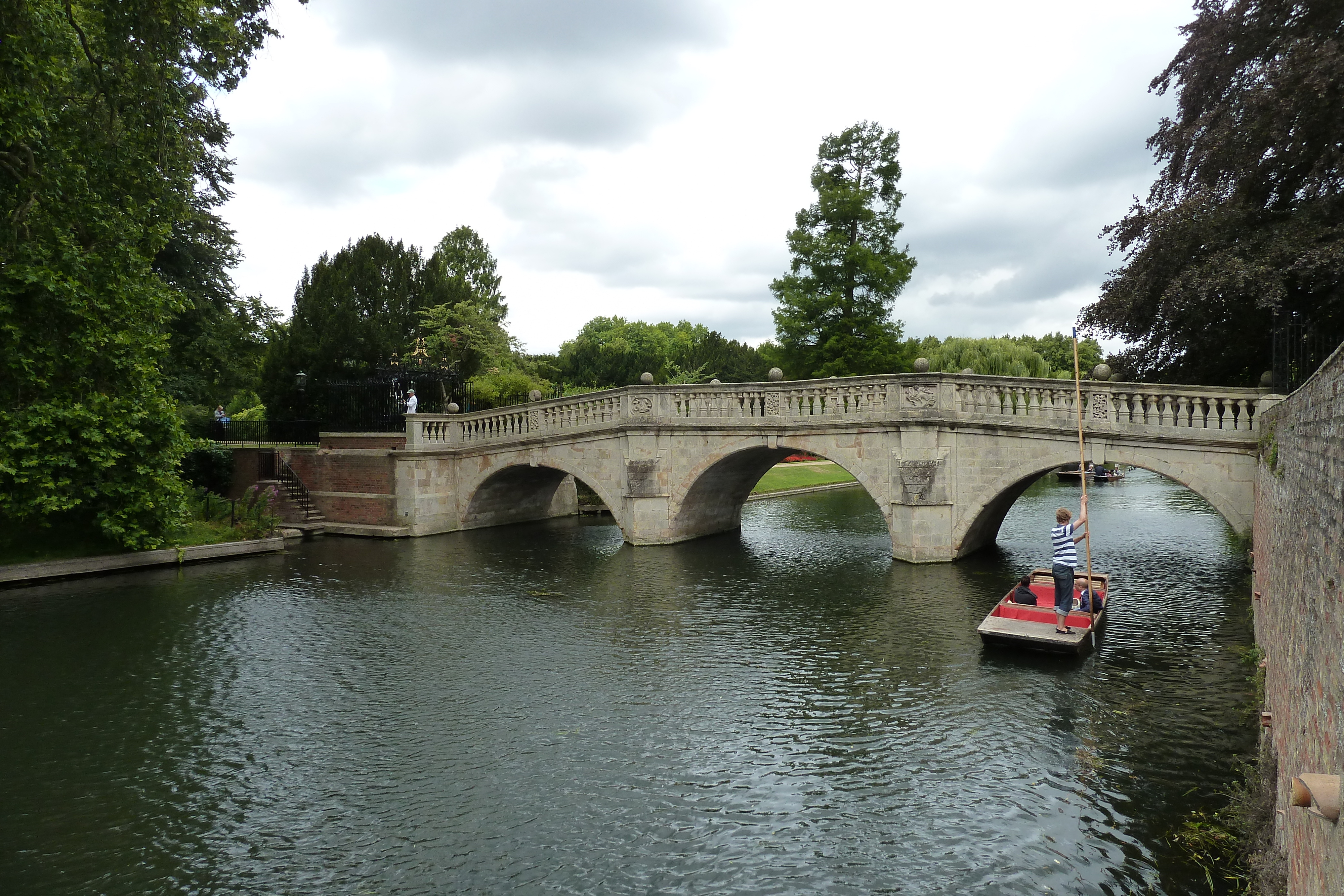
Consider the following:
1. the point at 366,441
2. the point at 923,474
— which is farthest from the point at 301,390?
the point at 923,474

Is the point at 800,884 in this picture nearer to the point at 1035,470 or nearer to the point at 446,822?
the point at 446,822

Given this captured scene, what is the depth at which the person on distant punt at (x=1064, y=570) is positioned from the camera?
1163 cm

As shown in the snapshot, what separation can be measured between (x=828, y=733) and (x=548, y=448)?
50.3 feet

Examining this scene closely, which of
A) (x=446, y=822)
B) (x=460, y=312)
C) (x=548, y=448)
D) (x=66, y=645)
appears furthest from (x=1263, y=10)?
(x=460, y=312)

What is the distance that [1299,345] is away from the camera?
51.2ft

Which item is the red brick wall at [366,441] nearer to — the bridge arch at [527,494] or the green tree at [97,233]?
the bridge arch at [527,494]

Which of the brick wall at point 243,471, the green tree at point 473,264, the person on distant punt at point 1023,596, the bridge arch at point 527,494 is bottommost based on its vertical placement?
the person on distant punt at point 1023,596

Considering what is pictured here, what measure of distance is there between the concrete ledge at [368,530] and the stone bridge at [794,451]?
0.09 metres

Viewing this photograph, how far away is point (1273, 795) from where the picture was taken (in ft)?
21.9

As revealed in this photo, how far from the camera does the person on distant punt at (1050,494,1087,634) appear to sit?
11.6m

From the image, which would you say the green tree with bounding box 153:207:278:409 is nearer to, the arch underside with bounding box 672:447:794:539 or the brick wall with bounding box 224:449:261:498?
the brick wall with bounding box 224:449:261:498

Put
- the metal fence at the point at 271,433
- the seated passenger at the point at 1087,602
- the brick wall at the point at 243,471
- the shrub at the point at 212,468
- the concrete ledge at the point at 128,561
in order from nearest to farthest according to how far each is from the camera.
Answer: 1. the seated passenger at the point at 1087,602
2. the concrete ledge at the point at 128,561
3. the shrub at the point at 212,468
4. the brick wall at the point at 243,471
5. the metal fence at the point at 271,433

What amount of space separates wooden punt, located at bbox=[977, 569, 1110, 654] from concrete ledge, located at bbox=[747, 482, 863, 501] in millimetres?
18960

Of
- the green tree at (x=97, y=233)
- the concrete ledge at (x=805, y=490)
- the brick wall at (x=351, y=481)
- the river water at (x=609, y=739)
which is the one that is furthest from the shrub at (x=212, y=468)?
the concrete ledge at (x=805, y=490)
